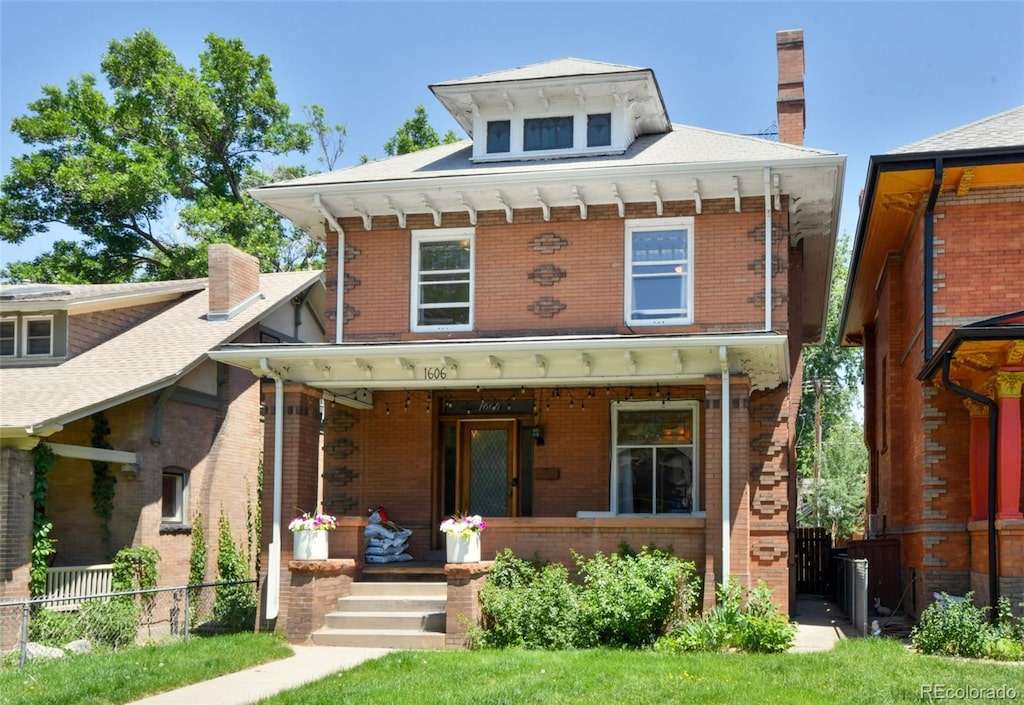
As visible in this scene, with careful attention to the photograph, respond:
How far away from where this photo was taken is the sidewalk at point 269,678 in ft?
36.0

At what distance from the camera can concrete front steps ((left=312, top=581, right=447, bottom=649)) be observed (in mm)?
14766

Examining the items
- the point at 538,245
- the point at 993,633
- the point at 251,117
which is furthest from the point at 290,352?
the point at 251,117

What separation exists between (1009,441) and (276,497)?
31.7 feet

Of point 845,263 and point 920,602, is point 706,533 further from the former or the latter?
point 845,263

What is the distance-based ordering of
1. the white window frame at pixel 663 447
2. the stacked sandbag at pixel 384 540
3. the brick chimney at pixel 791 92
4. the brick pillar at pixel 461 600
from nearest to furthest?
the brick pillar at pixel 461 600
the stacked sandbag at pixel 384 540
the white window frame at pixel 663 447
the brick chimney at pixel 791 92

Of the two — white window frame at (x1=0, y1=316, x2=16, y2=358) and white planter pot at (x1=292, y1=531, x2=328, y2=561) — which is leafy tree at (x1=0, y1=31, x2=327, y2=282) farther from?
white planter pot at (x1=292, y1=531, x2=328, y2=561)

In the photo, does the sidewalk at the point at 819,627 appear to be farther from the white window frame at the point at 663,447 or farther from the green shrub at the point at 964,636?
the white window frame at the point at 663,447

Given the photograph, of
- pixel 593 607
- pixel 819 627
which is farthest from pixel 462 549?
→ pixel 819 627

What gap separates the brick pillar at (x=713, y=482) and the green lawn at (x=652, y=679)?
92.4 inches

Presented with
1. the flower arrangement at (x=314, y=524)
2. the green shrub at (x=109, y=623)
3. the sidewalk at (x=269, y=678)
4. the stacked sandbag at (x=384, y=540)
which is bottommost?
the green shrub at (x=109, y=623)

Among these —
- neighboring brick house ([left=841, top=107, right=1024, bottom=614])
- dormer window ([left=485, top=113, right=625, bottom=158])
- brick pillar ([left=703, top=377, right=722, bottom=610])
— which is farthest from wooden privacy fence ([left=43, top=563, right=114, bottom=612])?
neighboring brick house ([left=841, top=107, right=1024, bottom=614])

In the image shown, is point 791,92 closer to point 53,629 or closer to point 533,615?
point 533,615

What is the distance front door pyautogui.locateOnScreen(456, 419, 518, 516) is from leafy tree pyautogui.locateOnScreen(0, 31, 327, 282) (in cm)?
1703

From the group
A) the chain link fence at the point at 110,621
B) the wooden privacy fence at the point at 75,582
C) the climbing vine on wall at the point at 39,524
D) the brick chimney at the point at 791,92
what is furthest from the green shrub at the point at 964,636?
the climbing vine on wall at the point at 39,524
